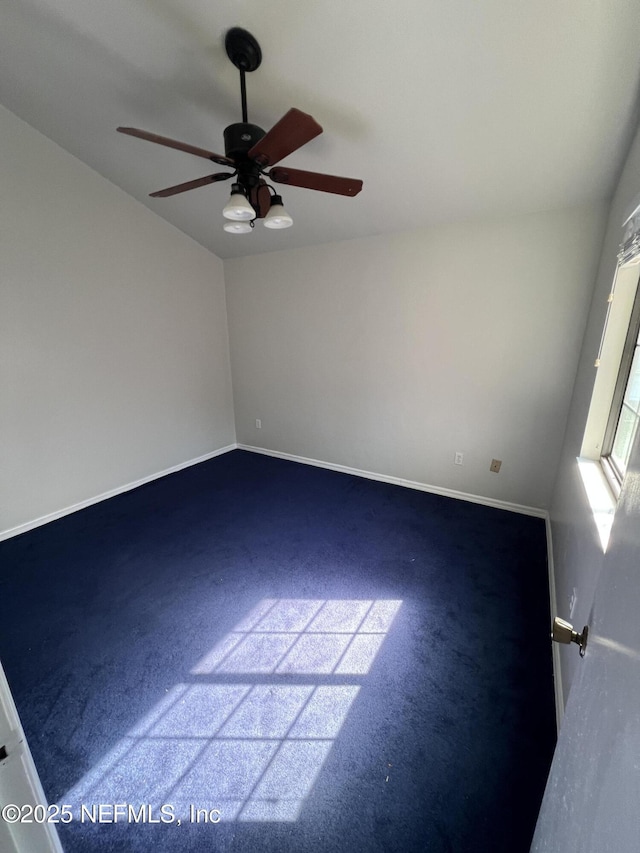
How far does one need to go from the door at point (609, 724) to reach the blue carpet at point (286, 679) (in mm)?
639

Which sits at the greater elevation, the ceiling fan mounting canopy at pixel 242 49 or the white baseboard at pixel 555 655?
the ceiling fan mounting canopy at pixel 242 49

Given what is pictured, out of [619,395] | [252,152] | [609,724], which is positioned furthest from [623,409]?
[252,152]

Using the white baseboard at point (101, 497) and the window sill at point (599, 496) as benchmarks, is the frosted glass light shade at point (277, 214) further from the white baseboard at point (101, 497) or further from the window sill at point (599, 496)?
the white baseboard at point (101, 497)

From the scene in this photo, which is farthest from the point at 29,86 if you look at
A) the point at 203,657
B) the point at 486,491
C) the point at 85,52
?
the point at 486,491

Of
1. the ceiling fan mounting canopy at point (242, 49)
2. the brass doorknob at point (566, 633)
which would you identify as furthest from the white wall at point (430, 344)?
the brass doorknob at point (566, 633)

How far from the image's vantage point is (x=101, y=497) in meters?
3.08

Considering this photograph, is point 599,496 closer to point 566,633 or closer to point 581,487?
point 581,487

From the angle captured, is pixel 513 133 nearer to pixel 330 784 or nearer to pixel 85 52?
pixel 85 52

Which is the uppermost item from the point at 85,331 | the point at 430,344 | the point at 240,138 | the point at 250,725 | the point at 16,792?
the point at 240,138

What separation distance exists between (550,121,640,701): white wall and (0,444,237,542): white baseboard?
3.36 metres

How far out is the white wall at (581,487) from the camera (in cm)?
127

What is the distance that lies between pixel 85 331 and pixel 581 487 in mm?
3479

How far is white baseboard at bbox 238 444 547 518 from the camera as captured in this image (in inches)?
111

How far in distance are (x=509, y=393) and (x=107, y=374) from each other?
3.31m
